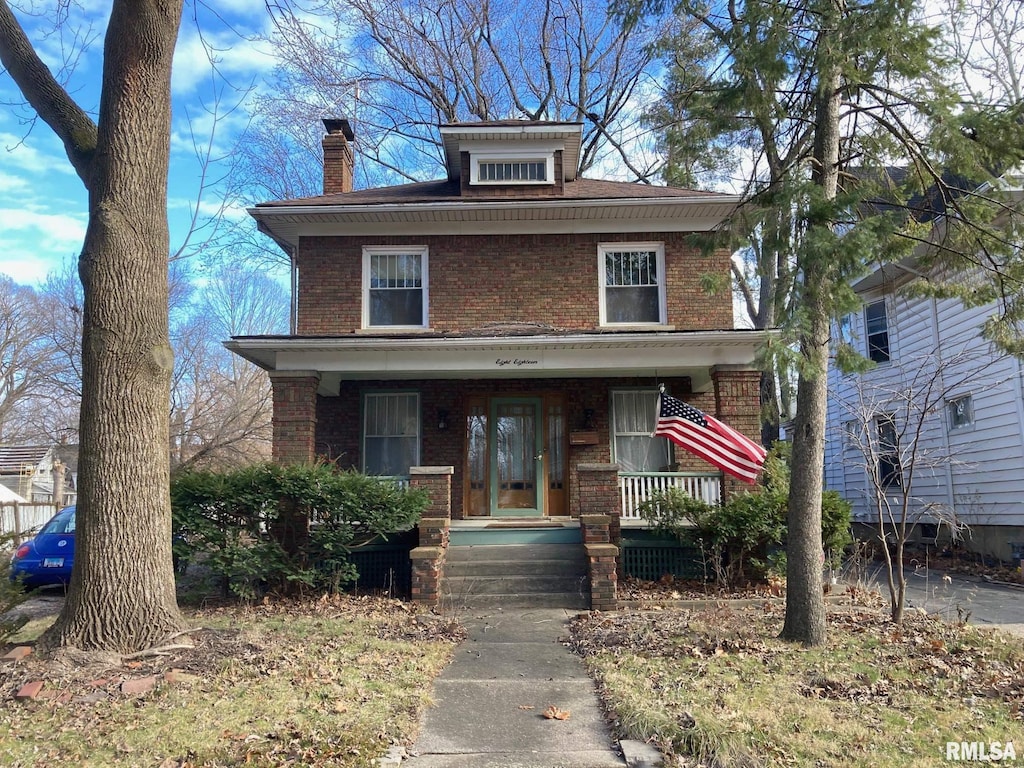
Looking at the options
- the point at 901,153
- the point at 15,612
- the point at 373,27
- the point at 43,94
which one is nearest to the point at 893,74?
the point at 901,153

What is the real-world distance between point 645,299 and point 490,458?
4049 millimetres

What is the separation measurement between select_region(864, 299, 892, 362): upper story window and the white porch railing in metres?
9.69

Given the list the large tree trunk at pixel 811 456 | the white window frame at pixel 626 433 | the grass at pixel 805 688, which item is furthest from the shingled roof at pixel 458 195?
the grass at pixel 805 688

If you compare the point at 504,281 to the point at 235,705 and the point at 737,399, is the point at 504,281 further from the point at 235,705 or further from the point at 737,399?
the point at 235,705

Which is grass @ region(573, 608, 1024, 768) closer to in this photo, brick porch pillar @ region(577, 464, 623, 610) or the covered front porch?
brick porch pillar @ region(577, 464, 623, 610)

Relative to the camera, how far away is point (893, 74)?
24.6 feet

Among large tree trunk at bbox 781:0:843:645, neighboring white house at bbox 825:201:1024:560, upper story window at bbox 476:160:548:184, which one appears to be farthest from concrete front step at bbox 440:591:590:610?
upper story window at bbox 476:160:548:184

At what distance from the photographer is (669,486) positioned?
11570 millimetres

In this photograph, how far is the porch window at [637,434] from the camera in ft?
44.2

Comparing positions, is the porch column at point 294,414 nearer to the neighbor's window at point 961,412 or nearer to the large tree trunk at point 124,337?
the large tree trunk at point 124,337

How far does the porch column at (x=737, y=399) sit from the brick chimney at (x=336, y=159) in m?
8.57

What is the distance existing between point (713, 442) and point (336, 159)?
9.83 m

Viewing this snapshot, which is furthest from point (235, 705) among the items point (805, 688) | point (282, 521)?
point (282, 521)

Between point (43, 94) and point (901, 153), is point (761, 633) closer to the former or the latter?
point (901, 153)
